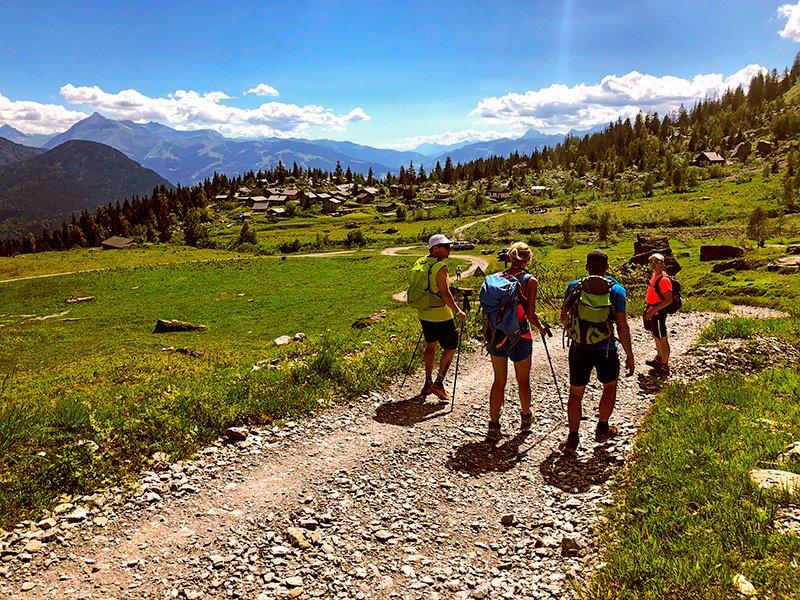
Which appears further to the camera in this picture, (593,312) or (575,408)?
(575,408)

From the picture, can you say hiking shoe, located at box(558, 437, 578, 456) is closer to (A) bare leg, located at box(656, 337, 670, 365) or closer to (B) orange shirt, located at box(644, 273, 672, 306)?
(A) bare leg, located at box(656, 337, 670, 365)

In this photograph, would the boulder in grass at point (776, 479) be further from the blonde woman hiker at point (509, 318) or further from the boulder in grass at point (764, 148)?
the boulder in grass at point (764, 148)

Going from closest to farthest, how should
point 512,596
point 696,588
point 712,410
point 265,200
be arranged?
point 696,588 < point 512,596 < point 712,410 < point 265,200

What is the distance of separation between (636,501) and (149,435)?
8.12 m

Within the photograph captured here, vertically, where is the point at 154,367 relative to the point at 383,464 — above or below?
below

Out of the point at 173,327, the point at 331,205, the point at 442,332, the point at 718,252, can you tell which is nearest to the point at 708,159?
the point at 331,205

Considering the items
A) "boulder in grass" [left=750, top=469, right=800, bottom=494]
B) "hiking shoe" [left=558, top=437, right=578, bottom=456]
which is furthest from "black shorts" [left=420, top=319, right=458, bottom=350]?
"boulder in grass" [left=750, top=469, right=800, bottom=494]

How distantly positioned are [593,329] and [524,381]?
1.93m

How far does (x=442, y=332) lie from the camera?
11.2 metres

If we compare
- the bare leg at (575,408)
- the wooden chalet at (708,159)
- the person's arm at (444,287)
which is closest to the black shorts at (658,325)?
the bare leg at (575,408)

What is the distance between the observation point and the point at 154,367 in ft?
63.8

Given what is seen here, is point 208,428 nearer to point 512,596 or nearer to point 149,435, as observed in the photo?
point 149,435

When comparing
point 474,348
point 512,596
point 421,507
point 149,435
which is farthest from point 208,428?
point 474,348

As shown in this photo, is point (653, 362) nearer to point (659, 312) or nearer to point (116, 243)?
point (659, 312)
